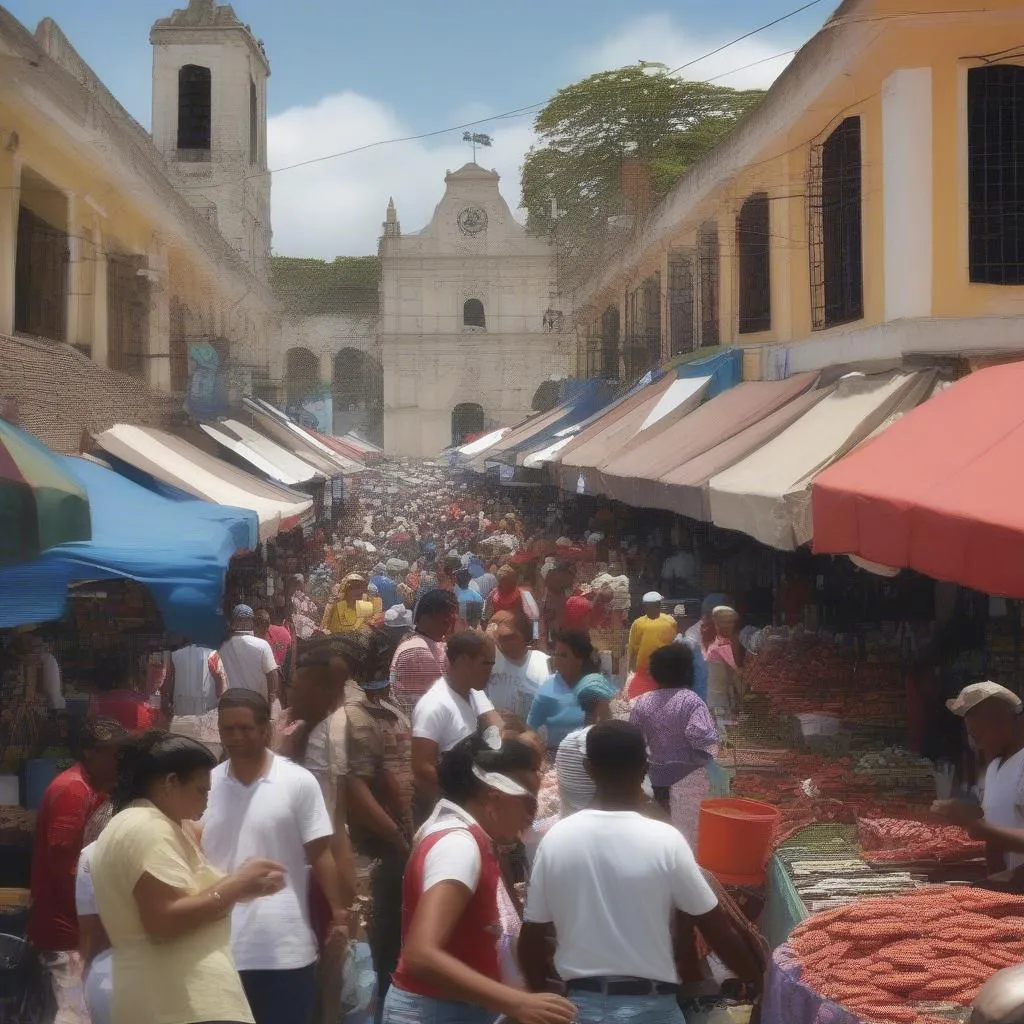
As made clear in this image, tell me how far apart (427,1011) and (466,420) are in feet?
159

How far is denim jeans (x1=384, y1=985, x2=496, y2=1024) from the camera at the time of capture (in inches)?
131

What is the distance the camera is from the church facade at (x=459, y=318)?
163 ft

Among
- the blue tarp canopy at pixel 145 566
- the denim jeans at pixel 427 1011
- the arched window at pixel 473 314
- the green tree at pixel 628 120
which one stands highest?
the green tree at pixel 628 120

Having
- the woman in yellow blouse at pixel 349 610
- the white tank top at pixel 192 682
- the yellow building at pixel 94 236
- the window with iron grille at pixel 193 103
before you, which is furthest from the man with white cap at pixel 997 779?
the window with iron grille at pixel 193 103

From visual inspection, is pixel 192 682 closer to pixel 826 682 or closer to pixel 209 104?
pixel 826 682

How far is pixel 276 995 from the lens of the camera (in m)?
4.00

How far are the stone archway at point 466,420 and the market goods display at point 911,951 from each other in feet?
154

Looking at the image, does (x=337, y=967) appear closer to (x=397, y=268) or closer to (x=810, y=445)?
(x=810, y=445)

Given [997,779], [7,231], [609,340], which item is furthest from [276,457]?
[997,779]

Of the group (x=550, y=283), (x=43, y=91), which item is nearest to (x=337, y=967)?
(x=43, y=91)

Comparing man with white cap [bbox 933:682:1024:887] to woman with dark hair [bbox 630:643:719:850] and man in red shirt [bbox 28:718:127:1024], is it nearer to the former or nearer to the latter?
woman with dark hair [bbox 630:643:719:850]

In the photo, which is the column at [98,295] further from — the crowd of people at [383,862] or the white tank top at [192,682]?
the crowd of people at [383,862]

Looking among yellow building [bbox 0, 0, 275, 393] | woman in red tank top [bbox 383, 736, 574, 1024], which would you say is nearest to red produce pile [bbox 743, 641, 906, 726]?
woman in red tank top [bbox 383, 736, 574, 1024]

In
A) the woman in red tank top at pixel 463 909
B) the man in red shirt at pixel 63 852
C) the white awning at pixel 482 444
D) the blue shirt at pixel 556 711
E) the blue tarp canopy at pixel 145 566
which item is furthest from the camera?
the white awning at pixel 482 444
